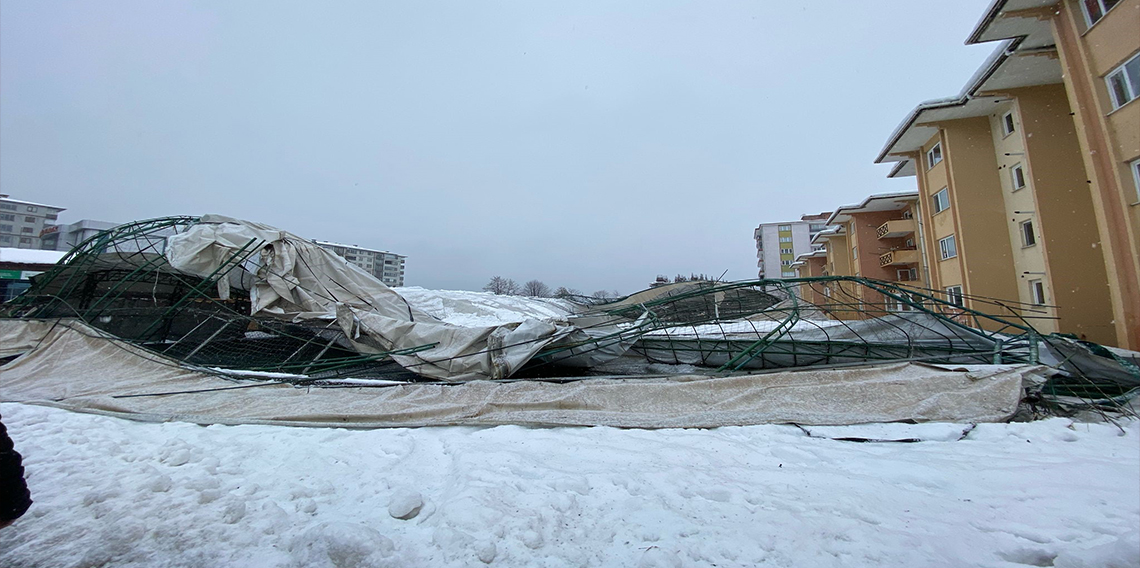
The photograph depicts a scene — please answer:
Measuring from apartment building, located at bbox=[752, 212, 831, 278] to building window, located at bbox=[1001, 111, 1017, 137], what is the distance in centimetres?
4545

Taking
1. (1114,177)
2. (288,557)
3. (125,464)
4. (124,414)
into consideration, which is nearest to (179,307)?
(124,414)

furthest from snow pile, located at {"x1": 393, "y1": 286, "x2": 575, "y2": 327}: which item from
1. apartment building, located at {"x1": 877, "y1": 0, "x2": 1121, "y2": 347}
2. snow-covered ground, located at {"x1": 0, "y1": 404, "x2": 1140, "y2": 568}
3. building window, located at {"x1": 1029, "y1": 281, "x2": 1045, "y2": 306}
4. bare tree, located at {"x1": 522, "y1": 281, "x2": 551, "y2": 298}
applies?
bare tree, located at {"x1": 522, "y1": 281, "x2": 551, "y2": 298}

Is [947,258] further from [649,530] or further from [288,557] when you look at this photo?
[288,557]

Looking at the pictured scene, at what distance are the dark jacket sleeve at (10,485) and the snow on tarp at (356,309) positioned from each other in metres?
3.83

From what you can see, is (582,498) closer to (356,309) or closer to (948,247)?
(356,309)

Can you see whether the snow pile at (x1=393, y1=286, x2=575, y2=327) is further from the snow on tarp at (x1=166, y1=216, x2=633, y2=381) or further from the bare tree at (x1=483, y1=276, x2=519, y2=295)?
the bare tree at (x1=483, y1=276, x2=519, y2=295)

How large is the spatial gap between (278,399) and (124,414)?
1272 mm

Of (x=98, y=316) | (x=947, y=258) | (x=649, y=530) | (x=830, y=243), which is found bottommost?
(x=649, y=530)

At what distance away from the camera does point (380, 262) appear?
8700 cm

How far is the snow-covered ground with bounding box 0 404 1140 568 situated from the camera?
1925 mm

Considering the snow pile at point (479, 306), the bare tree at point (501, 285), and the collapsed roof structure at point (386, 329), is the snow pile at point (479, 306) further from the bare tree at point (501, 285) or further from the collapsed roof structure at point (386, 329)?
the bare tree at point (501, 285)

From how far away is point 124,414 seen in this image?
4.07 m

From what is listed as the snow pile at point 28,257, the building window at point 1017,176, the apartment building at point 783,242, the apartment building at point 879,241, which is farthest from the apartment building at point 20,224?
the apartment building at point 783,242

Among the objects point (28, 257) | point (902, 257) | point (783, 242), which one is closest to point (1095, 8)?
point (902, 257)
